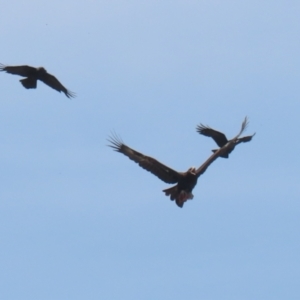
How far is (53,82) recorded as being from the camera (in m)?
40.1

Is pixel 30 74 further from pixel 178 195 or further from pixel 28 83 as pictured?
pixel 178 195

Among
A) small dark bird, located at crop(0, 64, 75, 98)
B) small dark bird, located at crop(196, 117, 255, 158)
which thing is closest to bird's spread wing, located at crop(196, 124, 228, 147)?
small dark bird, located at crop(196, 117, 255, 158)

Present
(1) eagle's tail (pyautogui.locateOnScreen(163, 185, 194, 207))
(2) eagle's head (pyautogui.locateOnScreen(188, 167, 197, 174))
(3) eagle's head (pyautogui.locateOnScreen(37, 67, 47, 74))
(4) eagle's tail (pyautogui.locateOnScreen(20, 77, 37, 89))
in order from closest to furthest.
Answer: (1) eagle's tail (pyautogui.locateOnScreen(163, 185, 194, 207)) → (2) eagle's head (pyautogui.locateOnScreen(188, 167, 197, 174)) → (4) eagle's tail (pyautogui.locateOnScreen(20, 77, 37, 89)) → (3) eagle's head (pyautogui.locateOnScreen(37, 67, 47, 74))

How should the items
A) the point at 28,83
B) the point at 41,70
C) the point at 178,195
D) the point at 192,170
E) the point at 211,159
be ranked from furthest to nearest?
the point at 41,70 → the point at 28,83 → the point at 211,159 → the point at 192,170 → the point at 178,195

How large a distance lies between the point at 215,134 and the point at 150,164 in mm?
3361

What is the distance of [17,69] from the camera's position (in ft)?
127

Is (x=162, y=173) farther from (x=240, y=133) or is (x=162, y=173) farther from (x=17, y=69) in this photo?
(x=17, y=69)

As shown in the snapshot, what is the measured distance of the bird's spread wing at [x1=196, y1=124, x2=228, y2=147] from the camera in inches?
1492

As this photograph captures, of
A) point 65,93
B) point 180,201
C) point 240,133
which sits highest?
point 65,93

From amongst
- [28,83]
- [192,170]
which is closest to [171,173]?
[192,170]

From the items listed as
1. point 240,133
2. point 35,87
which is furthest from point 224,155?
point 35,87

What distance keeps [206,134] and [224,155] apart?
71.4 inches

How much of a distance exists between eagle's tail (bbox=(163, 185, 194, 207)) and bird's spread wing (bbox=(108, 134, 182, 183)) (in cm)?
65

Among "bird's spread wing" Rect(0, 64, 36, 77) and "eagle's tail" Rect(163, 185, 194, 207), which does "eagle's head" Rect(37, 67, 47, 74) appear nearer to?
"bird's spread wing" Rect(0, 64, 36, 77)
